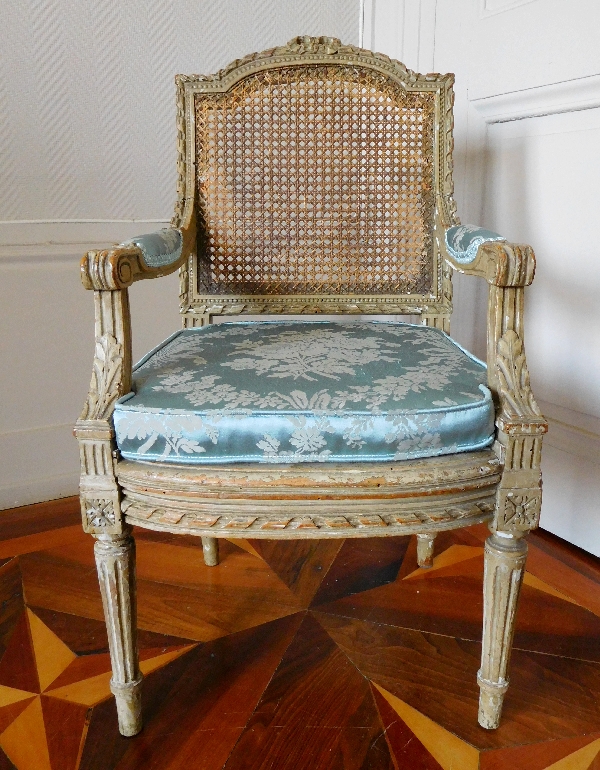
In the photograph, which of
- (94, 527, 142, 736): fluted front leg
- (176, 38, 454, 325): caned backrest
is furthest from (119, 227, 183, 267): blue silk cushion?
(94, 527, 142, 736): fluted front leg

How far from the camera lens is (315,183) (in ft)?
4.45

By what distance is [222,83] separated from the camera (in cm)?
129

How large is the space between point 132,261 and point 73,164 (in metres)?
0.94

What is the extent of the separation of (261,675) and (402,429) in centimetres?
58

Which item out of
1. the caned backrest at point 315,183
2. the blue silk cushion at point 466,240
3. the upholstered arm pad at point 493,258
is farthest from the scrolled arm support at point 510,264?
the caned backrest at point 315,183

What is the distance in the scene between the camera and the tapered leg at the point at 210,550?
4.75ft

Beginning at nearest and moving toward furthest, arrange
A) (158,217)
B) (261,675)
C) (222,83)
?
(261,675) → (222,83) → (158,217)

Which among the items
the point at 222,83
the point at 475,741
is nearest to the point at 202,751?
the point at 475,741

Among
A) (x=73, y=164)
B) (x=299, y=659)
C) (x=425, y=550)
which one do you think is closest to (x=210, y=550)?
(x=299, y=659)

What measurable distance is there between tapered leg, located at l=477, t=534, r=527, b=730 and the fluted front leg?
0.51m

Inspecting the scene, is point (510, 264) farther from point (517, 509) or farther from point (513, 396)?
point (517, 509)

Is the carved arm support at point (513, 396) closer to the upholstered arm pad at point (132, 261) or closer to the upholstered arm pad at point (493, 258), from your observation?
the upholstered arm pad at point (493, 258)

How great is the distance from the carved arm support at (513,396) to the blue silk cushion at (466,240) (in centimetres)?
10

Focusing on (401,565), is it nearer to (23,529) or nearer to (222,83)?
(23,529)
